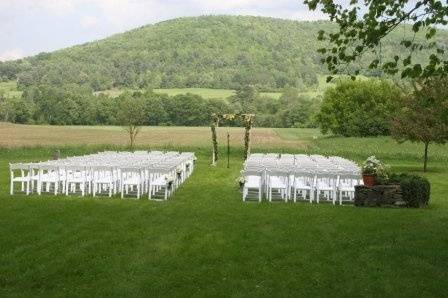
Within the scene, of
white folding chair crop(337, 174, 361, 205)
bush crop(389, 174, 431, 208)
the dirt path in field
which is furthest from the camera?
the dirt path in field

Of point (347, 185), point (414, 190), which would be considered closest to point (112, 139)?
point (347, 185)

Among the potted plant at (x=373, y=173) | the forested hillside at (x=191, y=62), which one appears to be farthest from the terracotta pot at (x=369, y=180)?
the forested hillside at (x=191, y=62)

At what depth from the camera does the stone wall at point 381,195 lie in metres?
15.7

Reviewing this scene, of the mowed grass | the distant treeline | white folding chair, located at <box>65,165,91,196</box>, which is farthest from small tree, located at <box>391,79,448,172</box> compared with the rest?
the distant treeline

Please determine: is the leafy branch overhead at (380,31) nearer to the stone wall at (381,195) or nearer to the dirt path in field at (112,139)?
the stone wall at (381,195)

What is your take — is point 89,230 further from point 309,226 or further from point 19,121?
point 19,121

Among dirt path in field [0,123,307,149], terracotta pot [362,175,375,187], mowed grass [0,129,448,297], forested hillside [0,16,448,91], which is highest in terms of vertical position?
forested hillside [0,16,448,91]

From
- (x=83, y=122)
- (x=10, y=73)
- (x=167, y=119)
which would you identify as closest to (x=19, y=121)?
(x=83, y=122)

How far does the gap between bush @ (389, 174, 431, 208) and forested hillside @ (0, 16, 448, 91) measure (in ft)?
292

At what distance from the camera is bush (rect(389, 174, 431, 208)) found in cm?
1566

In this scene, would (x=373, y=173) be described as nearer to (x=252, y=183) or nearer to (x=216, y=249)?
(x=252, y=183)

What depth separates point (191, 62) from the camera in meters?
106

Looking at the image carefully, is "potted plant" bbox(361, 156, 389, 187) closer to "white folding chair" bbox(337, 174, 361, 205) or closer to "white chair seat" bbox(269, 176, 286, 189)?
"white folding chair" bbox(337, 174, 361, 205)

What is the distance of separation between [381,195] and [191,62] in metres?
92.2
